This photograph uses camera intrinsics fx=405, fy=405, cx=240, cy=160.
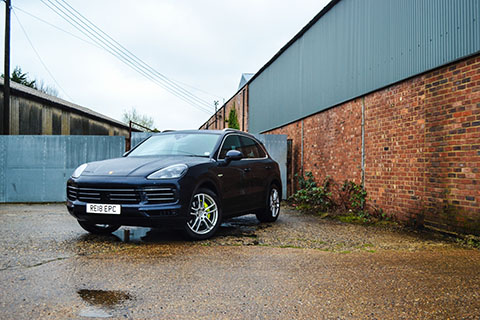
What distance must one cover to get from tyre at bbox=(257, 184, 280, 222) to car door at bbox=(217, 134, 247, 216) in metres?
0.93

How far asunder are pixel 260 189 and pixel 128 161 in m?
2.45

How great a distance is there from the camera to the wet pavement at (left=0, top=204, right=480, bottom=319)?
2.90 meters

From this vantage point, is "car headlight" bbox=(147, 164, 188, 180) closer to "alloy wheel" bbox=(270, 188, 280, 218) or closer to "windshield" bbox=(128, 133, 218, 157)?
"windshield" bbox=(128, 133, 218, 157)

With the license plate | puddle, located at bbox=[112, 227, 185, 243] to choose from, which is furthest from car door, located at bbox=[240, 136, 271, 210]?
the license plate

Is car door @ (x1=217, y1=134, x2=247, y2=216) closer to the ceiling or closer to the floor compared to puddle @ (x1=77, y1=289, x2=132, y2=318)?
closer to the ceiling

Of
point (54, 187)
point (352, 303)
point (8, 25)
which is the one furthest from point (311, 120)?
point (8, 25)

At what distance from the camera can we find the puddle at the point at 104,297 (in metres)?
3.01

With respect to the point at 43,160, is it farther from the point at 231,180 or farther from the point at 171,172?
the point at 171,172

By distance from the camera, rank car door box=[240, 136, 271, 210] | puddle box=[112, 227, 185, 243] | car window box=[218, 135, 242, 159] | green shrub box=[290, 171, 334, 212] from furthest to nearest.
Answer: green shrub box=[290, 171, 334, 212] < car door box=[240, 136, 271, 210] < car window box=[218, 135, 242, 159] < puddle box=[112, 227, 185, 243]

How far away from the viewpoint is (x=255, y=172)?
23.2 ft

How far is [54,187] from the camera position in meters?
12.1

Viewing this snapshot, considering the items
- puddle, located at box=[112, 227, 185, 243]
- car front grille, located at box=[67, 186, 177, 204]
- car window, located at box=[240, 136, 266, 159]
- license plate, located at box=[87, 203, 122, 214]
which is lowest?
puddle, located at box=[112, 227, 185, 243]

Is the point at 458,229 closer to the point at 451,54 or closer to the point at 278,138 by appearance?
the point at 451,54

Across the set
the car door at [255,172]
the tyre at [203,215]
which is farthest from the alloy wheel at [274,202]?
the tyre at [203,215]
